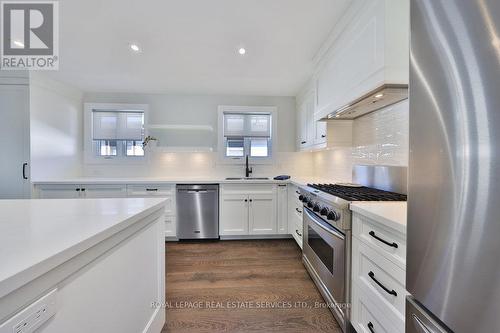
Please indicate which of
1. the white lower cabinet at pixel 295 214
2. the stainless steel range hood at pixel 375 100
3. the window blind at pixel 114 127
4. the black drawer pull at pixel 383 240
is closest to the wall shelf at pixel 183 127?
the window blind at pixel 114 127

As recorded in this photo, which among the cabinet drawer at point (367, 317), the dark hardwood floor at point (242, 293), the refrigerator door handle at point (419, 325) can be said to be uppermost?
the refrigerator door handle at point (419, 325)

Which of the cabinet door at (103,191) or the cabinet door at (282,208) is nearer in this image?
the cabinet door at (103,191)

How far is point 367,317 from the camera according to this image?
122 cm

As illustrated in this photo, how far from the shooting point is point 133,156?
3.58 m

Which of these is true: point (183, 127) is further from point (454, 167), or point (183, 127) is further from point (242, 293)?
point (454, 167)

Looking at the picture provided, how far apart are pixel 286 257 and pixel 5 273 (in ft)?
8.18

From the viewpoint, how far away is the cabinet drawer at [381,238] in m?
0.96

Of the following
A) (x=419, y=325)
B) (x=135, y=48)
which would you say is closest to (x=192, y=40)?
(x=135, y=48)

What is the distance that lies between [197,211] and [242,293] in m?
1.46

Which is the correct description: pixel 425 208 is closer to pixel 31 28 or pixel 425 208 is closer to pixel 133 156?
pixel 31 28

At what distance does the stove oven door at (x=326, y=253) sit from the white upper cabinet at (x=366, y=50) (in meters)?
1.05

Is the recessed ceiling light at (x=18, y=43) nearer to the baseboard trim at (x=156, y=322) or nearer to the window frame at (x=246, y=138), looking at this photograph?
the window frame at (x=246, y=138)

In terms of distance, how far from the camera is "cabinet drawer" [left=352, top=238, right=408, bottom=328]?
0.97 metres

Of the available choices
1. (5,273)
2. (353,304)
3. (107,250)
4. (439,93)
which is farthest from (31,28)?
(353,304)
